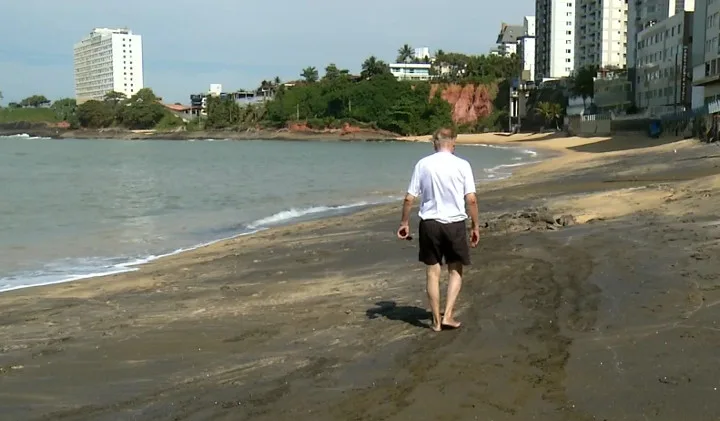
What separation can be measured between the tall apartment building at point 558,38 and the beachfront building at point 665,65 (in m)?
42.3

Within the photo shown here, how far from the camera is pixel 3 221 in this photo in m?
18.9

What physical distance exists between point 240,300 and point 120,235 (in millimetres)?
9062

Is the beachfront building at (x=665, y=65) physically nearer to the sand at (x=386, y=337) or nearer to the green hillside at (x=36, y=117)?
the sand at (x=386, y=337)

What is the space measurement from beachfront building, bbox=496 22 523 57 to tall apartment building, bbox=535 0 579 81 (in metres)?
43.5

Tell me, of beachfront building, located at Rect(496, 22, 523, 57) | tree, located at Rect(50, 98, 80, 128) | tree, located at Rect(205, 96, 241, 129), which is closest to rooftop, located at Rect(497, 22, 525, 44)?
beachfront building, located at Rect(496, 22, 523, 57)

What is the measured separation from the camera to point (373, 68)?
14100cm

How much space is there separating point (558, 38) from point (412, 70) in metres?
39.0

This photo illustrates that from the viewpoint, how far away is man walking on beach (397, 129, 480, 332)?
5508 millimetres

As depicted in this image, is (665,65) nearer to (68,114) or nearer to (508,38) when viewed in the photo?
(508,38)

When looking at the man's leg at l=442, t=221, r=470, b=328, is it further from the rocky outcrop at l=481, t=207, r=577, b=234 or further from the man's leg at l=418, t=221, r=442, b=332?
the rocky outcrop at l=481, t=207, r=577, b=234

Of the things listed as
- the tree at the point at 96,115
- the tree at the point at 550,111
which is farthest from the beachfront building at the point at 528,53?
the tree at the point at 96,115

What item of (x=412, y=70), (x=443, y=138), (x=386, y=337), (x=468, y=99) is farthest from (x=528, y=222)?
(x=412, y=70)

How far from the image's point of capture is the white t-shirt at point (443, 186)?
5504 mm

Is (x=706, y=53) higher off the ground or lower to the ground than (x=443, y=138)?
higher
